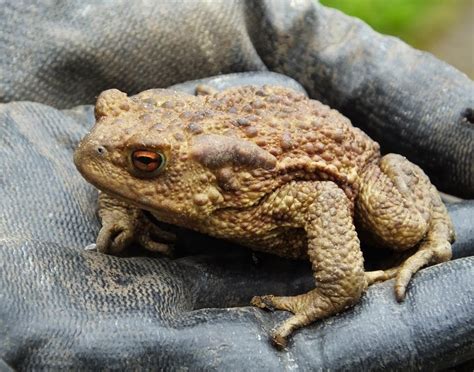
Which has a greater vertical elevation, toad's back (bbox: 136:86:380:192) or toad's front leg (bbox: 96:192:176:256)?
toad's back (bbox: 136:86:380:192)

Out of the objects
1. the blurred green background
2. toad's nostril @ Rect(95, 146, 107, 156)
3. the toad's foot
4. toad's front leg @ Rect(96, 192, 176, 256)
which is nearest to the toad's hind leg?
the toad's foot

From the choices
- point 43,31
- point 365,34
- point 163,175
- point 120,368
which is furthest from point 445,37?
point 120,368

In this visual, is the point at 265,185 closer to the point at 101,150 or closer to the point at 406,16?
the point at 101,150

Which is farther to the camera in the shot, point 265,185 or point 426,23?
point 426,23

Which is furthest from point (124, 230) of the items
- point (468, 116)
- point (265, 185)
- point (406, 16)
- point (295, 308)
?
point (406, 16)

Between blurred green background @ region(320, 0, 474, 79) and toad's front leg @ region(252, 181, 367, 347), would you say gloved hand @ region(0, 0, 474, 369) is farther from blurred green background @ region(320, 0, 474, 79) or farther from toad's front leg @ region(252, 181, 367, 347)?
blurred green background @ region(320, 0, 474, 79)

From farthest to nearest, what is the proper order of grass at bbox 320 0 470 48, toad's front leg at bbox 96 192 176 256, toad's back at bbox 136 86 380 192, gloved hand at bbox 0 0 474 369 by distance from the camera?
1. grass at bbox 320 0 470 48
2. toad's front leg at bbox 96 192 176 256
3. toad's back at bbox 136 86 380 192
4. gloved hand at bbox 0 0 474 369

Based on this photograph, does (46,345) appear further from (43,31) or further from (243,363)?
(43,31)

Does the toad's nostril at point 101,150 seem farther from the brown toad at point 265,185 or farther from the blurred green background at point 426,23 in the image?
the blurred green background at point 426,23
